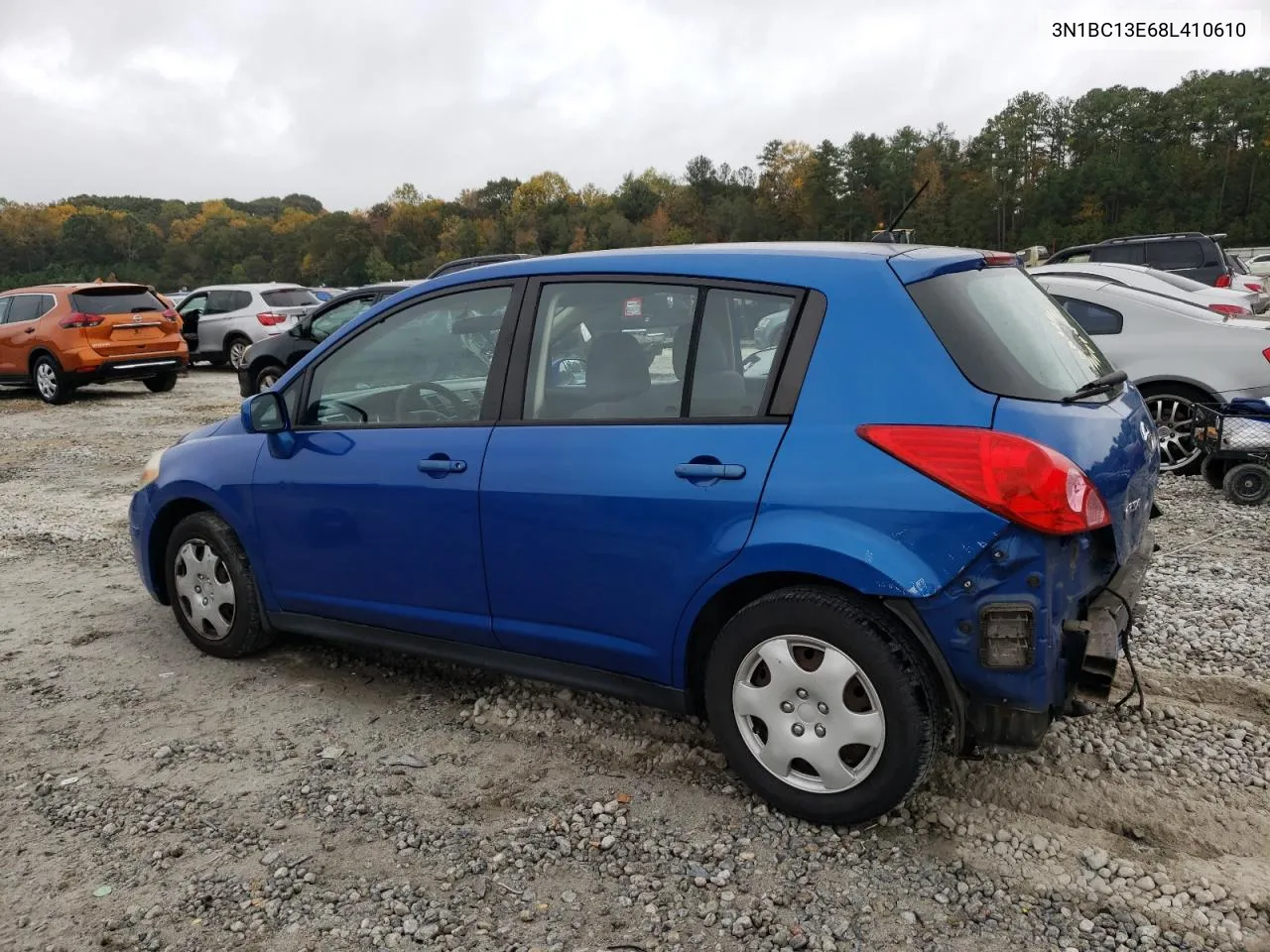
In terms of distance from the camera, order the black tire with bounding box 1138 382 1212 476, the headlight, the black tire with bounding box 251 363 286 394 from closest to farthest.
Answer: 1. the headlight
2. the black tire with bounding box 1138 382 1212 476
3. the black tire with bounding box 251 363 286 394

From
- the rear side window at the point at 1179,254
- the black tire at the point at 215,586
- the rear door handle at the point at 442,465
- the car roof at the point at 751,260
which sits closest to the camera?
the car roof at the point at 751,260

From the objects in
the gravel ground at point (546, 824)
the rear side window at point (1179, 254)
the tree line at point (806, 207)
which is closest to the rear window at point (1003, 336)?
the gravel ground at point (546, 824)

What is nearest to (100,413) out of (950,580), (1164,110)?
(950,580)

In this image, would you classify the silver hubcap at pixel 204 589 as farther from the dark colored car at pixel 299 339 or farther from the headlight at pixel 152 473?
the dark colored car at pixel 299 339

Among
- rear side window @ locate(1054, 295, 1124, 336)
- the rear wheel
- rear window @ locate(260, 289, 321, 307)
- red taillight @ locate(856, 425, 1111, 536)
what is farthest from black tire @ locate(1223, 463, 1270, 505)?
the rear wheel

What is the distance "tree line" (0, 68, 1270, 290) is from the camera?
76.1 metres

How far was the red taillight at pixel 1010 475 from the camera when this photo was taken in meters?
2.52

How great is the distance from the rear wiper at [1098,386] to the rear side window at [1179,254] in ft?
51.8

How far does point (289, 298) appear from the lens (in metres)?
18.7

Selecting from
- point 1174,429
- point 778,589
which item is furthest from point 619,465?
point 1174,429

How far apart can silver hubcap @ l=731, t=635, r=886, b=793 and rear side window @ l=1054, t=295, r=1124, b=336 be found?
5.70 meters

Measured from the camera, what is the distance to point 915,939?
2.45 m

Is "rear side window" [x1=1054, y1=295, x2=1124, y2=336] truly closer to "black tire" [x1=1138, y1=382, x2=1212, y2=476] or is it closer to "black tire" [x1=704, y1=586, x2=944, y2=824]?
"black tire" [x1=1138, y1=382, x2=1212, y2=476]

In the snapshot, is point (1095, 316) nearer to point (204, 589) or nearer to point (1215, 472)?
point (1215, 472)
